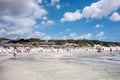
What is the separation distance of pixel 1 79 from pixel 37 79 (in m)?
1.81

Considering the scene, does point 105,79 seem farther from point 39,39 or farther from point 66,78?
point 39,39

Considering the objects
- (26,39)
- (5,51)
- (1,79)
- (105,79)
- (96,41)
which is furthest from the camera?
(96,41)

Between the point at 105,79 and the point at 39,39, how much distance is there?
109609mm

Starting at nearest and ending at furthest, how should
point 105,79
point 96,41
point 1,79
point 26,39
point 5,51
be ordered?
point 1,79 < point 105,79 < point 5,51 < point 26,39 < point 96,41

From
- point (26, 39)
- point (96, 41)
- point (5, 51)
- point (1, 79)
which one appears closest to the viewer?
point (1, 79)

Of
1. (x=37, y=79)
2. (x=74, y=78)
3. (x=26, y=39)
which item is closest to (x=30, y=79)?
(x=37, y=79)

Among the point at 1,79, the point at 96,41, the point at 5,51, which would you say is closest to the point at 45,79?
the point at 1,79

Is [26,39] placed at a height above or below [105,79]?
above

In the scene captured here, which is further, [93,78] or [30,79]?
[93,78]

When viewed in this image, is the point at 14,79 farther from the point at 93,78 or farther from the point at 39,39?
the point at 39,39

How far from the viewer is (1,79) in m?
9.98

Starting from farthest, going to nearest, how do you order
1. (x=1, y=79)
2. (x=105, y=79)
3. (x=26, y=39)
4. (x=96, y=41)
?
(x=96, y=41), (x=26, y=39), (x=105, y=79), (x=1, y=79)

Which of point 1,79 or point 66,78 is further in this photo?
point 66,78

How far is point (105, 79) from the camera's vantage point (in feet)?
35.2
